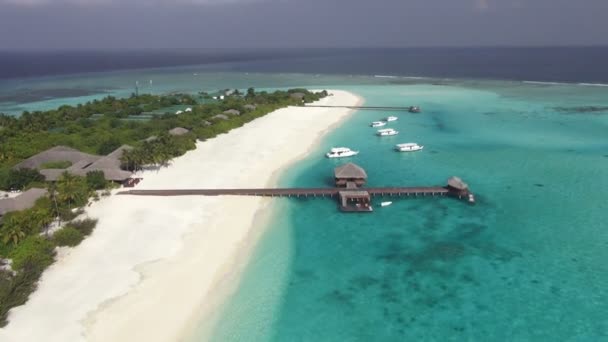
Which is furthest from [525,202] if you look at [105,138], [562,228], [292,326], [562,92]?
[562,92]

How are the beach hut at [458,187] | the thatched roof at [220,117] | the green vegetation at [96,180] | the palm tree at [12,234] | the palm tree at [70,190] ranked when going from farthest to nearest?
1. the thatched roof at [220,117]
2. the green vegetation at [96,180]
3. the beach hut at [458,187]
4. the palm tree at [70,190]
5. the palm tree at [12,234]

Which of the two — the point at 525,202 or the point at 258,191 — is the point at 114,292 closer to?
the point at 258,191

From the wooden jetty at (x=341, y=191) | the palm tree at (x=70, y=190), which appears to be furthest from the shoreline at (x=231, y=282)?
the palm tree at (x=70, y=190)

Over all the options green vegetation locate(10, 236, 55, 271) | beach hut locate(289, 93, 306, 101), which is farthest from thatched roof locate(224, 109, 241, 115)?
green vegetation locate(10, 236, 55, 271)

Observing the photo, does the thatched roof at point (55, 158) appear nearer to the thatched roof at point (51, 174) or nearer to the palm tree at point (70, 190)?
the thatched roof at point (51, 174)

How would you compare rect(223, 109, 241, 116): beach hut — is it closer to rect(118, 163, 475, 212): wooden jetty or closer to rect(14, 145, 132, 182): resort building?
rect(14, 145, 132, 182): resort building
